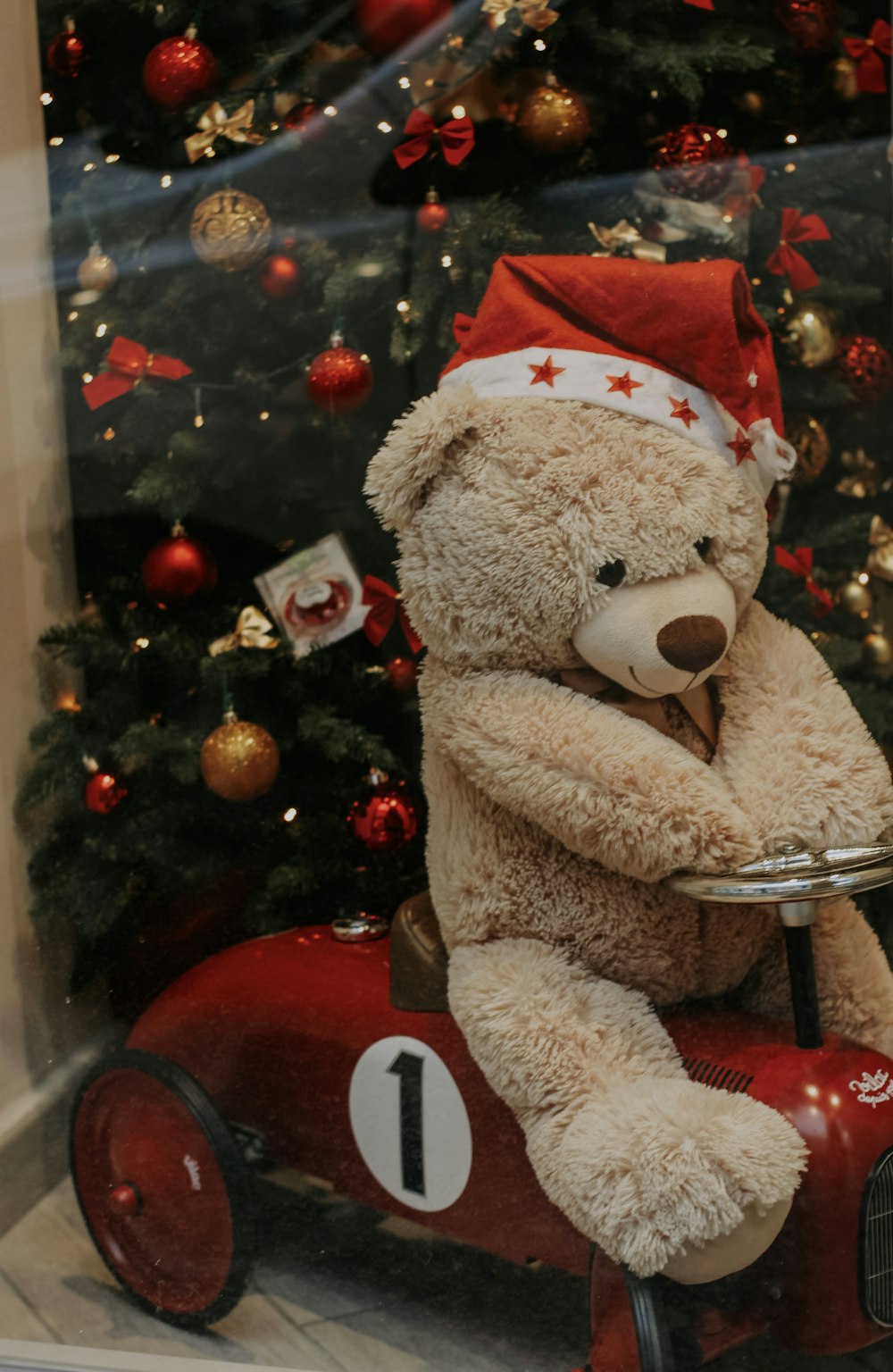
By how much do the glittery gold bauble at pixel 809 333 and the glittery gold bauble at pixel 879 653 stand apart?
10.5 inches

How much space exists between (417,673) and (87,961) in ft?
1.58

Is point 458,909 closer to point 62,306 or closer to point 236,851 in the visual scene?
point 236,851

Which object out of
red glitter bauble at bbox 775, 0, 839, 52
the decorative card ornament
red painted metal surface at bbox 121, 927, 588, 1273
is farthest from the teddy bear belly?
red glitter bauble at bbox 775, 0, 839, 52

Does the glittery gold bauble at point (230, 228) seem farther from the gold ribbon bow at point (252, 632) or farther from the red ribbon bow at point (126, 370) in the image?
the gold ribbon bow at point (252, 632)

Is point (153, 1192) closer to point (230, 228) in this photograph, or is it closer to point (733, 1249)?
point (733, 1249)

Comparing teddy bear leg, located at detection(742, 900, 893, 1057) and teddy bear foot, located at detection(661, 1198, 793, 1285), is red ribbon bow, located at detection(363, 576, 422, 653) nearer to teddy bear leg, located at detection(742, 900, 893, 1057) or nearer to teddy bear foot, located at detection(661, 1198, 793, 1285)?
teddy bear leg, located at detection(742, 900, 893, 1057)

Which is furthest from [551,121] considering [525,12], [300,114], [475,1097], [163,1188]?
[163,1188]

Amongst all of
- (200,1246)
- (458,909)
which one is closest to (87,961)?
(200,1246)

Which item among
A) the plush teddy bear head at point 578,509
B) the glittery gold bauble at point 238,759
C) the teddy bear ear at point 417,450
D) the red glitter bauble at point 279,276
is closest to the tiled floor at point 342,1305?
the glittery gold bauble at point 238,759

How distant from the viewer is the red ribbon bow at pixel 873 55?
3.99 ft

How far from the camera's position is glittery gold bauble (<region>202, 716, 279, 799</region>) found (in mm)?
1254

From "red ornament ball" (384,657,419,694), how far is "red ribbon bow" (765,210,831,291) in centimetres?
50

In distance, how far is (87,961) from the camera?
129cm

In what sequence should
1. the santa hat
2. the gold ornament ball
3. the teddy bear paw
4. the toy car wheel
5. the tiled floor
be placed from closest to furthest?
1. the teddy bear paw
2. the santa hat
3. the tiled floor
4. the toy car wheel
5. the gold ornament ball
